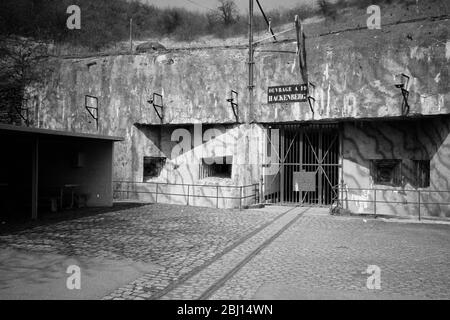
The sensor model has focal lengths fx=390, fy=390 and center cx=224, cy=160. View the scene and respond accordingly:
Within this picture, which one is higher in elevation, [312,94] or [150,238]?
[312,94]

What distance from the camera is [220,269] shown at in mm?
6047

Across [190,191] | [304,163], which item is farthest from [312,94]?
[190,191]

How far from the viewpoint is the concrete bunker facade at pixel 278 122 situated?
1221 centimetres

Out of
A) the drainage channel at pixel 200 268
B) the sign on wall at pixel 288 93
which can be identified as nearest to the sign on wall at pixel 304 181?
the sign on wall at pixel 288 93

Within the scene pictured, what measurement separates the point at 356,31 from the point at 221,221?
818 cm

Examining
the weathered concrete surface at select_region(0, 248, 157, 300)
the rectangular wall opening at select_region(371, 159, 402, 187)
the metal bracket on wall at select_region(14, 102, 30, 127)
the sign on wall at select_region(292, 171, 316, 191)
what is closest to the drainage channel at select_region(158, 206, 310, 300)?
the weathered concrete surface at select_region(0, 248, 157, 300)

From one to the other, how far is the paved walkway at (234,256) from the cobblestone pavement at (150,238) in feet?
0.06

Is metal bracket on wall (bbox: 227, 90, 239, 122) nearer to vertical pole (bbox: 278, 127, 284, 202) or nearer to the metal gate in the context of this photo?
the metal gate

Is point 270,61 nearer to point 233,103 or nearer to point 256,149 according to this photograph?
point 233,103

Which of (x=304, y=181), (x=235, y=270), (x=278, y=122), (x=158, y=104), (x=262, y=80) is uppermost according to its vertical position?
(x=262, y=80)

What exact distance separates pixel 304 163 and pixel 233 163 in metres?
2.67

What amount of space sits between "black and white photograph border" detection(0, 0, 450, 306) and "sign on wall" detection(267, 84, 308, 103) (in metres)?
0.05

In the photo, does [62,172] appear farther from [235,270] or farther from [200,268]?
[235,270]

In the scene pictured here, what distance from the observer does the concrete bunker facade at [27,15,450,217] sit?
40.1ft
